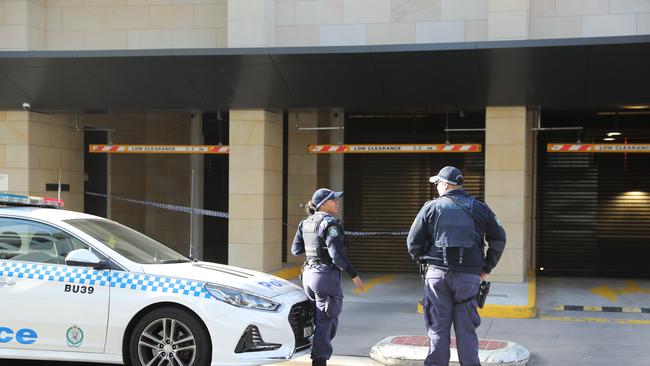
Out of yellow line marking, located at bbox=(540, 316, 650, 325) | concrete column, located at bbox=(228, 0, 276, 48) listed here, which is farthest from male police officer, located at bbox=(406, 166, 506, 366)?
concrete column, located at bbox=(228, 0, 276, 48)

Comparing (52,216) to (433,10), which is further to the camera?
(433,10)

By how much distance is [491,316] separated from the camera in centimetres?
1000

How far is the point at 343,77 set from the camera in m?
12.0

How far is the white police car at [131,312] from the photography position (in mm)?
6035

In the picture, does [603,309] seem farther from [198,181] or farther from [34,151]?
[34,151]

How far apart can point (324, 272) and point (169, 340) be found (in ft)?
4.91

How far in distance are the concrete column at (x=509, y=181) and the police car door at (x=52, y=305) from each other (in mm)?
7310

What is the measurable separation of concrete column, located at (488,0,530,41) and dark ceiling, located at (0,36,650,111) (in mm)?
684

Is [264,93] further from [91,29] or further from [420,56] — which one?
[91,29]

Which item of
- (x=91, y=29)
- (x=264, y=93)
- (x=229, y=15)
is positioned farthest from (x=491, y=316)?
(x=91, y=29)

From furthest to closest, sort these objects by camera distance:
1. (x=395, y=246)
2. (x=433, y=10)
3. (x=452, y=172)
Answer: (x=395, y=246) → (x=433, y=10) → (x=452, y=172)

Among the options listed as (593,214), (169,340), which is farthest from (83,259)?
(593,214)

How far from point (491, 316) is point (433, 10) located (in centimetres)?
527

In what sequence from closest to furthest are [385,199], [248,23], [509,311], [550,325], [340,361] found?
[340,361], [550,325], [509,311], [248,23], [385,199]
